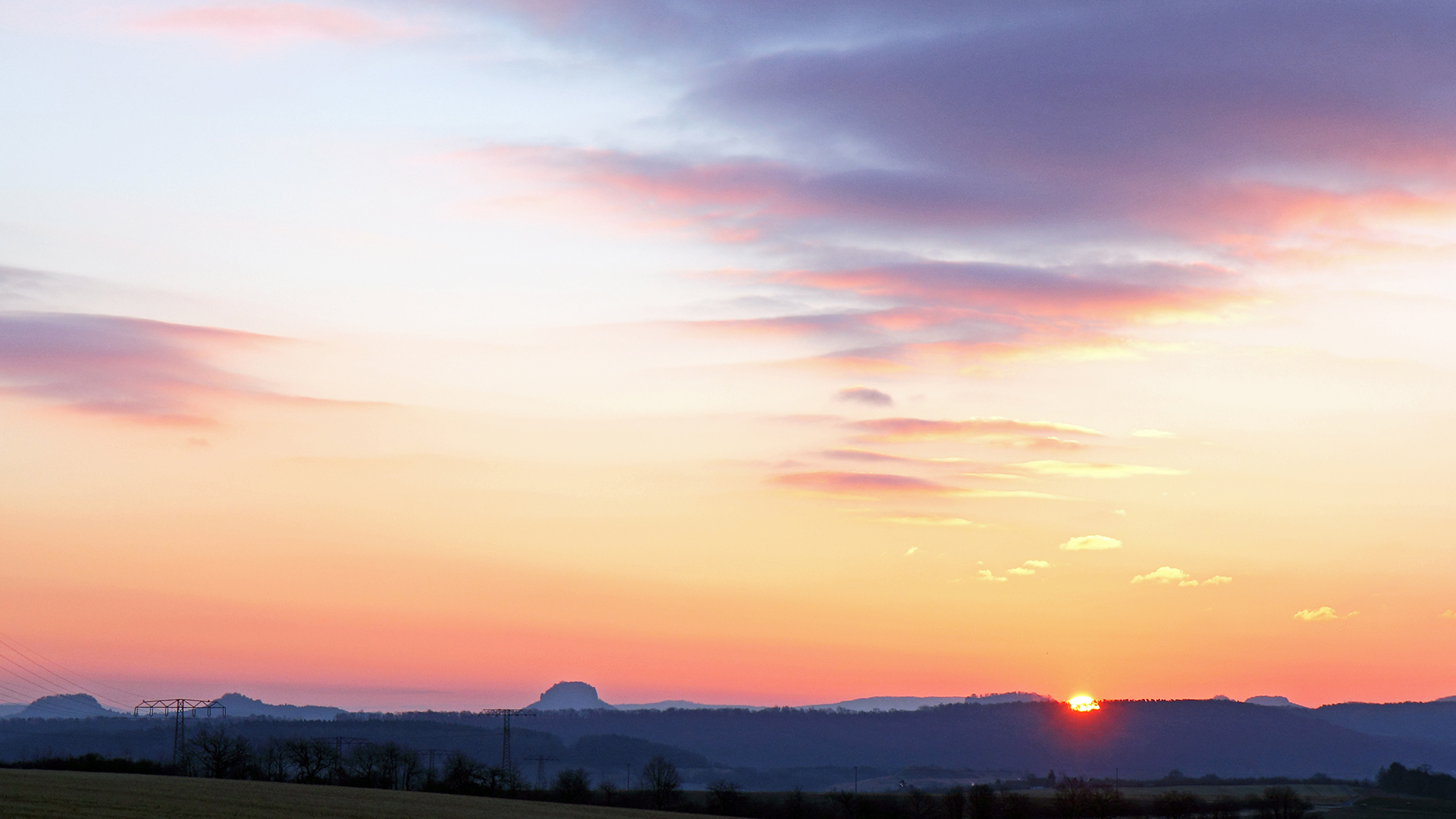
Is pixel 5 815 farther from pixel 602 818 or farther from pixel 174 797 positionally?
pixel 602 818

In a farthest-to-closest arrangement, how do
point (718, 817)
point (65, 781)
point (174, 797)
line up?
point (718, 817) → point (65, 781) → point (174, 797)

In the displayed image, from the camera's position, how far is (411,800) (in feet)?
511

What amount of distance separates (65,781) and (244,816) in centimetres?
3482

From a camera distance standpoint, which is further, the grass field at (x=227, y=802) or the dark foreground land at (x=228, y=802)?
the dark foreground land at (x=228, y=802)

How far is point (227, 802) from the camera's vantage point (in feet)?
397

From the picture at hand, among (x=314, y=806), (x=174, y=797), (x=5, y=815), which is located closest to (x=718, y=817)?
(x=314, y=806)

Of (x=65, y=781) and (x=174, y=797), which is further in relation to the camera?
(x=65, y=781)

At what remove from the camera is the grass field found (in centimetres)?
10200

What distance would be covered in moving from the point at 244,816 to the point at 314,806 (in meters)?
22.1

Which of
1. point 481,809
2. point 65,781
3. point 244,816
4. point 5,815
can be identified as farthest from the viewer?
point 481,809

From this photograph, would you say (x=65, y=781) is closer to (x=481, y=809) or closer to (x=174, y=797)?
(x=174, y=797)

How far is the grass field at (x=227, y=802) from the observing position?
4016 inches

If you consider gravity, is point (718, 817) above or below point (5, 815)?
below

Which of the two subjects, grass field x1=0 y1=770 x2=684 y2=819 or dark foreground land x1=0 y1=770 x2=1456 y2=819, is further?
dark foreground land x1=0 y1=770 x2=1456 y2=819
